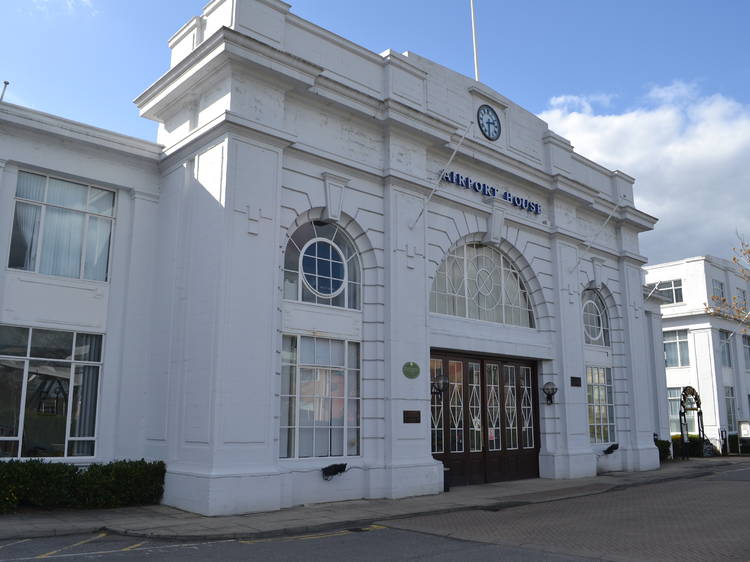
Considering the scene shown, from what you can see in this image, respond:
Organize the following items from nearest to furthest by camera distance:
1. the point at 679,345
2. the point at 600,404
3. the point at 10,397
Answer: the point at 10,397
the point at 600,404
the point at 679,345

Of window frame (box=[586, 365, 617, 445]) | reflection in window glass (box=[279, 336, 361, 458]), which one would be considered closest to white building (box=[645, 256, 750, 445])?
window frame (box=[586, 365, 617, 445])

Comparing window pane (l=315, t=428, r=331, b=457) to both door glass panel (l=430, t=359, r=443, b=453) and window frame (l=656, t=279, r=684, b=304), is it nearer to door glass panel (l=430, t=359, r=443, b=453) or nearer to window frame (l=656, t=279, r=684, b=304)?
door glass panel (l=430, t=359, r=443, b=453)

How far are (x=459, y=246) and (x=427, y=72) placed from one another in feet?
14.9

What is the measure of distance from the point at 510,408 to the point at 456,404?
2.42 m

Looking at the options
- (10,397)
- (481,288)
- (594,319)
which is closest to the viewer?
(10,397)

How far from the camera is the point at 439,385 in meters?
16.5

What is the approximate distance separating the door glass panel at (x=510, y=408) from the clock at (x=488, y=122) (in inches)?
254

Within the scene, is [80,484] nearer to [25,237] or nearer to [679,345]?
[25,237]

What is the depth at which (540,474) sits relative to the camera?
19.3m

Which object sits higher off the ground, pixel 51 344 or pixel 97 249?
pixel 97 249

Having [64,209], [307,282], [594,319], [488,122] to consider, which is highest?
[488,122]

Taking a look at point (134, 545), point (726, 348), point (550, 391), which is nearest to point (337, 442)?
point (134, 545)

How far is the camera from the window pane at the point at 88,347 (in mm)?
13523

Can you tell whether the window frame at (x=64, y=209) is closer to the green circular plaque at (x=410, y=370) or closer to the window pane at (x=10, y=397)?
the window pane at (x=10, y=397)
